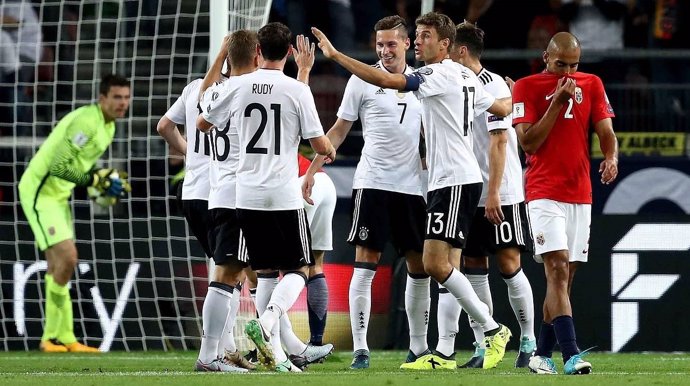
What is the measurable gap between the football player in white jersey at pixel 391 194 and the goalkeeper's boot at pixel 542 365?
1151 millimetres

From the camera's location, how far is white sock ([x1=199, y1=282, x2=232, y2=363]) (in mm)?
8992

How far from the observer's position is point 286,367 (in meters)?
9.09

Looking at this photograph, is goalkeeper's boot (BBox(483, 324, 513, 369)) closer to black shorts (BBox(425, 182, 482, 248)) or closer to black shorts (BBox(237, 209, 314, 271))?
black shorts (BBox(425, 182, 482, 248))

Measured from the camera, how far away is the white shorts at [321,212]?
10562 millimetres

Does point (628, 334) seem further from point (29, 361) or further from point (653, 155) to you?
point (29, 361)

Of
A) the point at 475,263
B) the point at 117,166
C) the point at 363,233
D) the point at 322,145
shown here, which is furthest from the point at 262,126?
the point at 117,166

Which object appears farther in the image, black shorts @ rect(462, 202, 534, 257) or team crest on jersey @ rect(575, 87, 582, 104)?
black shorts @ rect(462, 202, 534, 257)

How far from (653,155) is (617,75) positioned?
6.97 ft

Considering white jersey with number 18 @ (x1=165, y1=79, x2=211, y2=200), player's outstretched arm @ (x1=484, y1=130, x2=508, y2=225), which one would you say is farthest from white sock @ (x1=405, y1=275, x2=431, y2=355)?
white jersey with number 18 @ (x1=165, y1=79, x2=211, y2=200)

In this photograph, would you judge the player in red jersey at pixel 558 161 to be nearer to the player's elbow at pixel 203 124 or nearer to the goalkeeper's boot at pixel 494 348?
the goalkeeper's boot at pixel 494 348

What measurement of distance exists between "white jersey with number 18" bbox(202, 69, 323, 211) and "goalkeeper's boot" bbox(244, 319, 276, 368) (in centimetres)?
76

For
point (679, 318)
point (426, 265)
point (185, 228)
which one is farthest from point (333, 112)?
point (426, 265)

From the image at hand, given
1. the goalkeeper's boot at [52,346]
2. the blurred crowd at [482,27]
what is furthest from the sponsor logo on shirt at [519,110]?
the blurred crowd at [482,27]

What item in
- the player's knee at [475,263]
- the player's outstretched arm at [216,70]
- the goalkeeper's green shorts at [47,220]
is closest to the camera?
the player's outstretched arm at [216,70]
